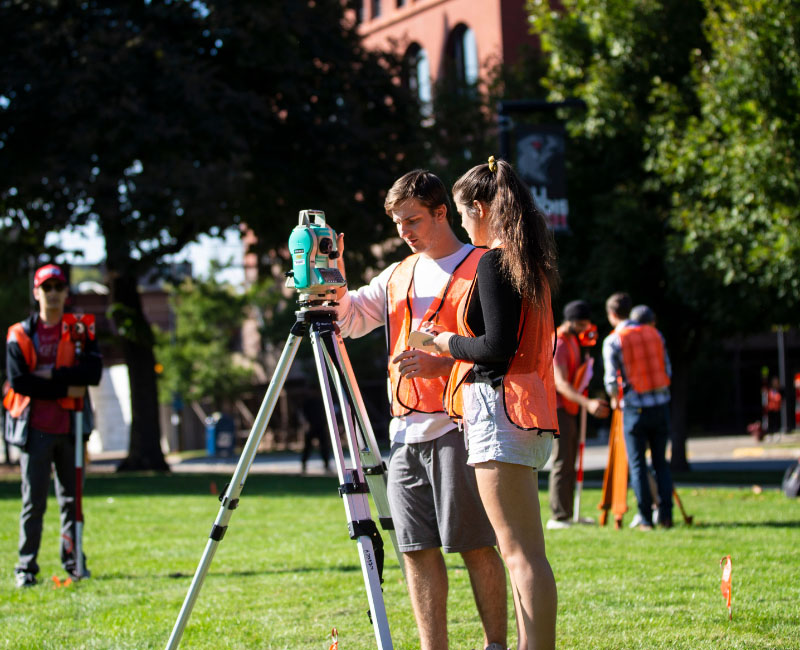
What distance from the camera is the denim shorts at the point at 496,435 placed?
3.96 meters

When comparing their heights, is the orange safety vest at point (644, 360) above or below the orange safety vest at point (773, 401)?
above

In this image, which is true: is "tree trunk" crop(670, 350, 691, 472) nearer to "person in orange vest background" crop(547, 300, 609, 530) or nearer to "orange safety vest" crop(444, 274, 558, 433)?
"person in orange vest background" crop(547, 300, 609, 530)

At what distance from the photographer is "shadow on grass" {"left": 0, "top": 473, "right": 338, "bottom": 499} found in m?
15.4

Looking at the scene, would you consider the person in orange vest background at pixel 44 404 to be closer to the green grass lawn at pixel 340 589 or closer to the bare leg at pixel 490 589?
the green grass lawn at pixel 340 589

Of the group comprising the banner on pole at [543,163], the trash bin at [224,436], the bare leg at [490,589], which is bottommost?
the trash bin at [224,436]

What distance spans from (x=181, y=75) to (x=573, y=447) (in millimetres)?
11217

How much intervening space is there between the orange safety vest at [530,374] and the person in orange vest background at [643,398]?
5.76 m

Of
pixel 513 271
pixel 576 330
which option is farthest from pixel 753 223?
pixel 513 271

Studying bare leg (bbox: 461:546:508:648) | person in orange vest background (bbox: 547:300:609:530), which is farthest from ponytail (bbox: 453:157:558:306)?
person in orange vest background (bbox: 547:300:609:530)

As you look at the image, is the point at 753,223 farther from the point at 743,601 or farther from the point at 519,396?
the point at 519,396

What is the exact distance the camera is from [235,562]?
8.27m

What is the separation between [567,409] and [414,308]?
564 cm

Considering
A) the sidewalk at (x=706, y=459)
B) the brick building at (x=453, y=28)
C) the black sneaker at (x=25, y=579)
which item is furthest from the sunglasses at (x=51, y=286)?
the brick building at (x=453, y=28)

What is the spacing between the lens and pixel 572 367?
394 inches
